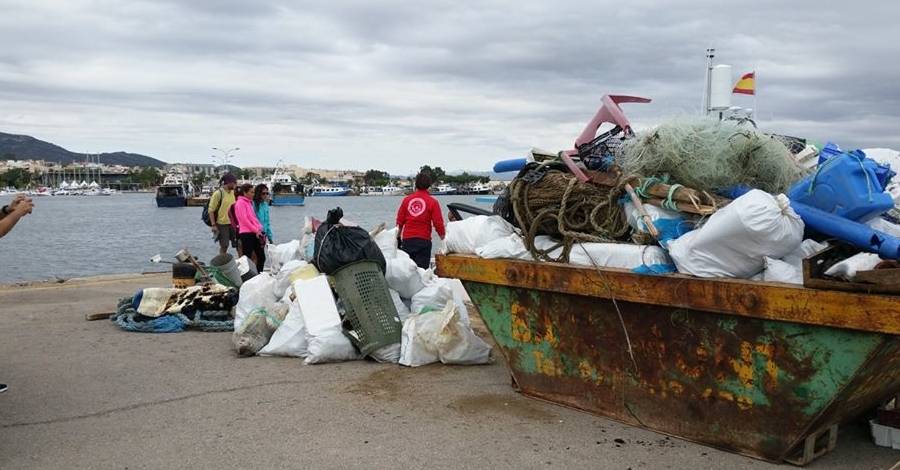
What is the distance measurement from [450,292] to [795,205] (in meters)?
3.63

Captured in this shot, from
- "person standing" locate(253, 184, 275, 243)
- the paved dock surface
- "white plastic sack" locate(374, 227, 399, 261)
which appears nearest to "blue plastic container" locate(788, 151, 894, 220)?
the paved dock surface

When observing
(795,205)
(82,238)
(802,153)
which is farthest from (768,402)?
(82,238)

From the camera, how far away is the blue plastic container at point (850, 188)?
3.70 meters

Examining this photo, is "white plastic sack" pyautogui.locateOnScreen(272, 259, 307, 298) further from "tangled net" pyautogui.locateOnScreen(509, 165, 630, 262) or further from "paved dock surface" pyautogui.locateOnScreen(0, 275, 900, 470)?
"tangled net" pyautogui.locateOnScreen(509, 165, 630, 262)

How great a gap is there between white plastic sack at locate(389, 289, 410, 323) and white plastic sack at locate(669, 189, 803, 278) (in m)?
3.19

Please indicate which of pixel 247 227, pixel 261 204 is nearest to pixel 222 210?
pixel 261 204

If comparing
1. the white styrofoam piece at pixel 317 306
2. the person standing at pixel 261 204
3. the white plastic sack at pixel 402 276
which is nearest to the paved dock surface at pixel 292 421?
the white styrofoam piece at pixel 317 306

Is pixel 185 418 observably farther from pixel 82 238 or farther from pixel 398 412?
pixel 82 238

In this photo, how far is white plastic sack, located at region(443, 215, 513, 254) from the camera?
5168mm

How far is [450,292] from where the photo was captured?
23.1 ft

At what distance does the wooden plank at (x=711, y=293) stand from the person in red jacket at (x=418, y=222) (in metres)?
3.50

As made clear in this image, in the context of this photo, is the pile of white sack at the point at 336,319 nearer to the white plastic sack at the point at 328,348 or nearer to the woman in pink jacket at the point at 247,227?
the white plastic sack at the point at 328,348

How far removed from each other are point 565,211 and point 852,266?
1.74m

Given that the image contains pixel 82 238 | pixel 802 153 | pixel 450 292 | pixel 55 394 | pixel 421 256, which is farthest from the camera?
pixel 82 238
